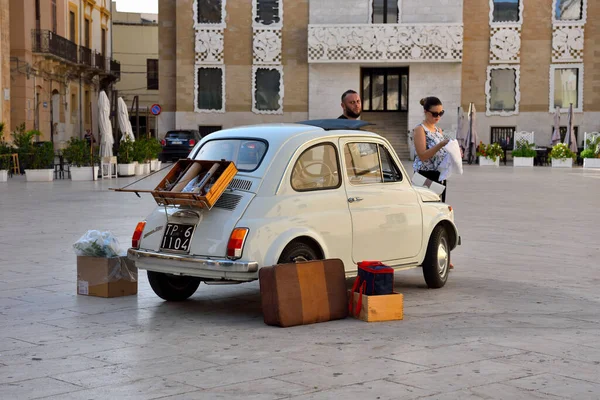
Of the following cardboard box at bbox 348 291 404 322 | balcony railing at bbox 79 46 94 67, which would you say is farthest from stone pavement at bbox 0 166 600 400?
balcony railing at bbox 79 46 94 67

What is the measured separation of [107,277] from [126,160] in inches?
900

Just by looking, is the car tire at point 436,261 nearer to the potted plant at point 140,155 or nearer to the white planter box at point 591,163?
the potted plant at point 140,155

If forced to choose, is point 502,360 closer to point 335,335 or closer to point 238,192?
point 335,335

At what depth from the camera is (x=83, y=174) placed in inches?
1148

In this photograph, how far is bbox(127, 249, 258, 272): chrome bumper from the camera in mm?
7629

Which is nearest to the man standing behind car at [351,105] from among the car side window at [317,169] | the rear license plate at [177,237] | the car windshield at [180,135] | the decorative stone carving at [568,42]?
the car side window at [317,169]

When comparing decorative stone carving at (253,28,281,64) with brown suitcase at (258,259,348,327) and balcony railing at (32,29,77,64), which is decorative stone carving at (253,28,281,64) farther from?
brown suitcase at (258,259,348,327)

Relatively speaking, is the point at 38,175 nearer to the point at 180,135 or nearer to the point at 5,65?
the point at 5,65

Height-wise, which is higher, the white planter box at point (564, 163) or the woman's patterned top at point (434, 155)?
the woman's patterned top at point (434, 155)

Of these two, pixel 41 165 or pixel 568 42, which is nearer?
pixel 41 165

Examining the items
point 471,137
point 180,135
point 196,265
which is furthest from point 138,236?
point 471,137

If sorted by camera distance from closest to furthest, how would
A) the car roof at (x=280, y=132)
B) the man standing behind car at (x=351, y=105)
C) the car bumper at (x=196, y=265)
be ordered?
the car bumper at (x=196, y=265), the car roof at (x=280, y=132), the man standing behind car at (x=351, y=105)

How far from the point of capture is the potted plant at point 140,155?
3181 cm

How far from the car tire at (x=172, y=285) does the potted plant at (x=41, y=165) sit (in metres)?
20.9
